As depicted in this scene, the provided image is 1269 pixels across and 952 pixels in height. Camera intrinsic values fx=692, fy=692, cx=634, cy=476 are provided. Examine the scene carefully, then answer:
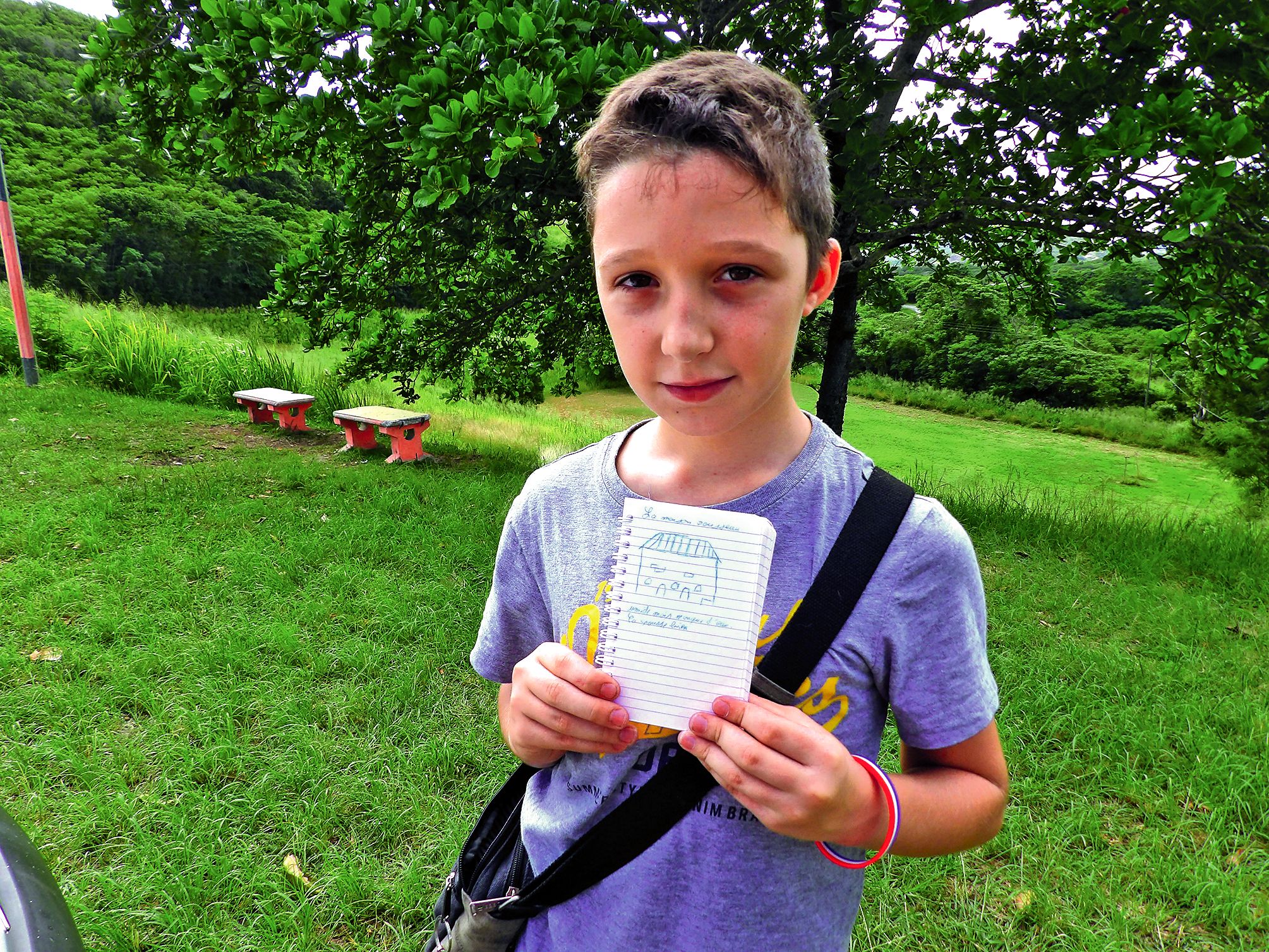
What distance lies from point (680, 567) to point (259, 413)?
8436mm

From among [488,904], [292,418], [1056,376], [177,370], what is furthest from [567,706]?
[177,370]

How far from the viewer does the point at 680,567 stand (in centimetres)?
75

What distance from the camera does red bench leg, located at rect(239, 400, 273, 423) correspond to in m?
7.86

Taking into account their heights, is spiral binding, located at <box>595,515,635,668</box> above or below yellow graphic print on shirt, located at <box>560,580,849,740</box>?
above

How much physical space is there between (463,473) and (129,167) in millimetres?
13885

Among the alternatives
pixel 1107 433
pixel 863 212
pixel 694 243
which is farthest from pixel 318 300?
pixel 1107 433

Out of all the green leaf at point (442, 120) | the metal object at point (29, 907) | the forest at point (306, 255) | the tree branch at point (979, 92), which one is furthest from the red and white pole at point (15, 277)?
the tree branch at point (979, 92)

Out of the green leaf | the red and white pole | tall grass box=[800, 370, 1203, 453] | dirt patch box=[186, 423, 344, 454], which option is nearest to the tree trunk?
tall grass box=[800, 370, 1203, 453]

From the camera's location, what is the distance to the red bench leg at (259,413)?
786cm

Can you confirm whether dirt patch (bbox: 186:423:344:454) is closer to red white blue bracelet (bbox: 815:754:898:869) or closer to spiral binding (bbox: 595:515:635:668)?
spiral binding (bbox: 595:515:635:668)

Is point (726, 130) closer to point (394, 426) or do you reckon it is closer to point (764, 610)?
point (764, 610)

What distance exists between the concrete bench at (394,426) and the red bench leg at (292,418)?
115 cm

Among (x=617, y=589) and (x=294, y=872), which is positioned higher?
(x=617, y=589)

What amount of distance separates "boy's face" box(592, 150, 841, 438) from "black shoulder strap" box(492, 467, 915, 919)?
197 millimetres
